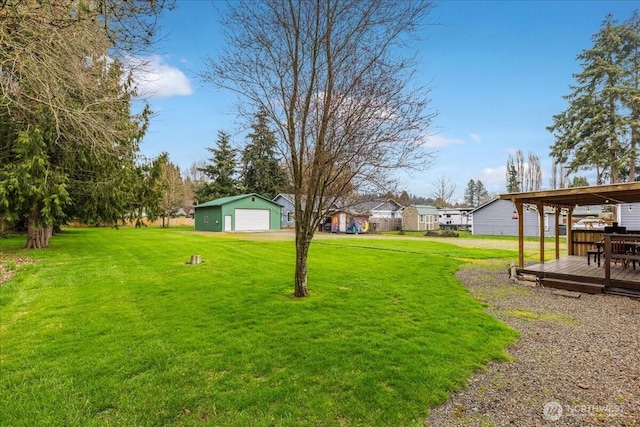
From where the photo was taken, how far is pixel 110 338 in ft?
14.1

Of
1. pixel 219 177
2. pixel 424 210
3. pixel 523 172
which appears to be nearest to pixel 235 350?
pixel 424 210

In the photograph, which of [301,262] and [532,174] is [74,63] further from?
[532,174]

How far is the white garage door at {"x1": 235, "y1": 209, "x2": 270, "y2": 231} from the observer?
30.5 metres

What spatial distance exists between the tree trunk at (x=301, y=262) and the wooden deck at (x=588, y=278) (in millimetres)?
5786

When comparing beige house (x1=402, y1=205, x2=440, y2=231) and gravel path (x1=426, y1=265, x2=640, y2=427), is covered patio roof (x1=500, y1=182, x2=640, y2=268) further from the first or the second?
beige house (x1=402, y1=205, x2=440, y2=231)

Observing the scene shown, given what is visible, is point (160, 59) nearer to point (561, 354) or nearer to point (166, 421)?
point (166, 421)

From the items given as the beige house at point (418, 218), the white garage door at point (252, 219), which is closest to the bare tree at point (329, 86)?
the white garage door at point (252, 219)

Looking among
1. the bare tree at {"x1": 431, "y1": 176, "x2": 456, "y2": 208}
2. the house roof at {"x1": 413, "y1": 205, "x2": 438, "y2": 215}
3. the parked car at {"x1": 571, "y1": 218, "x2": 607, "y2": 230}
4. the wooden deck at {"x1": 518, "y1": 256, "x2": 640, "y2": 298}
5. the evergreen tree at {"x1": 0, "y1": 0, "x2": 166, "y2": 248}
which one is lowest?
the wooden deck at {"x1": 518, "y1": 256, "x2": 640, "y2": 298}

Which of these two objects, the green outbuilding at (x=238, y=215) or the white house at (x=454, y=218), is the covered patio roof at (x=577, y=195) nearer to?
the green outbuilding at (x=238, y=215)

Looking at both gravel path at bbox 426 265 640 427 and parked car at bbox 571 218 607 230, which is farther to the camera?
parked car at bbox 571 218 607 230

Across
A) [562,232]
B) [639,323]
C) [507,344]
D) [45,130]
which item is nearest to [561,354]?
[507,344]

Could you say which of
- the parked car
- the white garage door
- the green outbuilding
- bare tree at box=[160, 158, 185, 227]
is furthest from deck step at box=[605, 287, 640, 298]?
bare tree at box=[160, 158, 185, 227]

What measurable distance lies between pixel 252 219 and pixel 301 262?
2614 cm

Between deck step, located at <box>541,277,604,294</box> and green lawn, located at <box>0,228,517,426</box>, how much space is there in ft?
7.15
